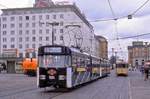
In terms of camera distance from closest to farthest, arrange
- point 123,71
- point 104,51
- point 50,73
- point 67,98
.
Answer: point 67,98
point 50,73
point 123,71
point 104,51

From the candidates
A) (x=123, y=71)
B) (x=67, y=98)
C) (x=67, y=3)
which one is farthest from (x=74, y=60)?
(x=67, y=3)

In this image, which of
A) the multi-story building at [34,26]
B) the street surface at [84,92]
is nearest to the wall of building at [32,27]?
the multi-story building at [34,26]

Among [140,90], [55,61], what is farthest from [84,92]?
[140,90]

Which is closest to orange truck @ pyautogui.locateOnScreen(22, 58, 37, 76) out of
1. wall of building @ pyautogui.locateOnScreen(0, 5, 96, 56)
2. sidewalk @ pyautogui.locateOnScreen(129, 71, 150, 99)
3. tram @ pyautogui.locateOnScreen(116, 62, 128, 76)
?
tram @ pyautogui.locateOnScreen(116, 62, 128, 76)

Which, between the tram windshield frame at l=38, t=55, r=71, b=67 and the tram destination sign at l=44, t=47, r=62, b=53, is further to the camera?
the tram destination sign at l=44, t=47, r=62, b=53

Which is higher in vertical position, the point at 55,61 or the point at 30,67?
the point at 55,61

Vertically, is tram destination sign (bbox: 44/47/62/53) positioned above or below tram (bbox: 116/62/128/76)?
above

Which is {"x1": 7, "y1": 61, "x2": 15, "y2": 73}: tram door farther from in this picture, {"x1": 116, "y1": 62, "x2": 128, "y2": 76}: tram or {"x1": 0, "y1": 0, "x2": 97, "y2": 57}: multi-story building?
{"x1": 116, "y1": 62, "x2": 128, "y2": 76}: tram

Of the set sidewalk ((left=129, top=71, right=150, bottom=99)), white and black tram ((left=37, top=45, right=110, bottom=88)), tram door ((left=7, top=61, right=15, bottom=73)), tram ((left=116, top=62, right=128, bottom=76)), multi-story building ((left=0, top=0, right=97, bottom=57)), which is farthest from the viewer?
multi-story building ((left=0, top=0, right=97, bottom=57))

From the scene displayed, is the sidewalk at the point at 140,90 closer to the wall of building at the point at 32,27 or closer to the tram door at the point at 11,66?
the tram door at the point at 11,66

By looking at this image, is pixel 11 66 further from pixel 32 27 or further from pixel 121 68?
pixel 121 68

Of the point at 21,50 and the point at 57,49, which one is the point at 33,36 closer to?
the point at 21,50

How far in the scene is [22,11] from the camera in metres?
142

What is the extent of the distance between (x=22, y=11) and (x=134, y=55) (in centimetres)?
7029
